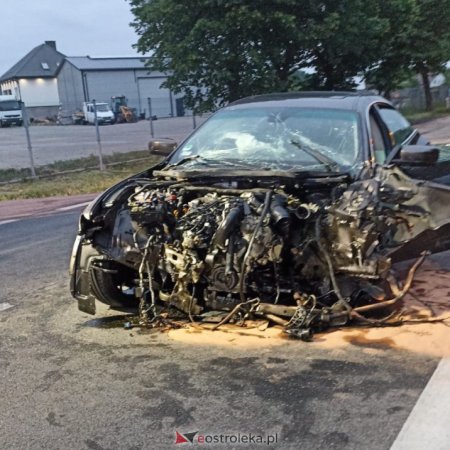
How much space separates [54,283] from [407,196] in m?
3.68

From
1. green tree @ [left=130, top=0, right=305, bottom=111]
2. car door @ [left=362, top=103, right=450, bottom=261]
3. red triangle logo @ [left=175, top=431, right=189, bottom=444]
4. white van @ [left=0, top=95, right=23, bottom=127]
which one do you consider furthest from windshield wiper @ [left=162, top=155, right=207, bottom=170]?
white van @ [left=0, top=95, right=23, bottom=127]

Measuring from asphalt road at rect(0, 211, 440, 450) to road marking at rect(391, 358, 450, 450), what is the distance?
0.05 m

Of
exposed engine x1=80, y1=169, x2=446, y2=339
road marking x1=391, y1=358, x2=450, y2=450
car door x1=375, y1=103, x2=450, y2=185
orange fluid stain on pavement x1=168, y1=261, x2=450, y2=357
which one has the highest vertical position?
car door x1=375, y1=103, x2=450, y2=185

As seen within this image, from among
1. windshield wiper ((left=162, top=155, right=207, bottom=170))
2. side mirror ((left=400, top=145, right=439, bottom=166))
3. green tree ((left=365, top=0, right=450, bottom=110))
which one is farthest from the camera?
green tree ((left=365, top=0, right=450, bottom=110))

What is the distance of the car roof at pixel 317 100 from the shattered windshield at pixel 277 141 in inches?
4.2

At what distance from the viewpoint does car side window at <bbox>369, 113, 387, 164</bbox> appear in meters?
5.01

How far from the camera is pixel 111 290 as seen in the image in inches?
188

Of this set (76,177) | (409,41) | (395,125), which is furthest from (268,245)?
(409,41)

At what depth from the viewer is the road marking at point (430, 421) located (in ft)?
9.48

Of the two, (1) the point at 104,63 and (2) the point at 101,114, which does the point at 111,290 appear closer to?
(2) the point at 101,114

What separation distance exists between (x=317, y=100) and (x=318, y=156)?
1041mm

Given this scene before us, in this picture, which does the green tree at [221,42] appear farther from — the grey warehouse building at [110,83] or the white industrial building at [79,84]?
the grey warehouse building at [110,83]

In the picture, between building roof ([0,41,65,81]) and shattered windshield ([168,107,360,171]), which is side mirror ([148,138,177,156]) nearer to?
shattered windshield ([168,107,360,171])

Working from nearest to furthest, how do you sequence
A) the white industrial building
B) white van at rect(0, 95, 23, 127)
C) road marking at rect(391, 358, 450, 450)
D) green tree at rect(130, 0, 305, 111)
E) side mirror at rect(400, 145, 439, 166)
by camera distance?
1. road marking at rect(391, 358, 450, 450)
2. side mirror at rect(400, 145, 439, 166)
3. green tree at rect(130, 0, 305, 111)
4. white van at rect(0, 95, 23, 127)
5. the white industrial building
